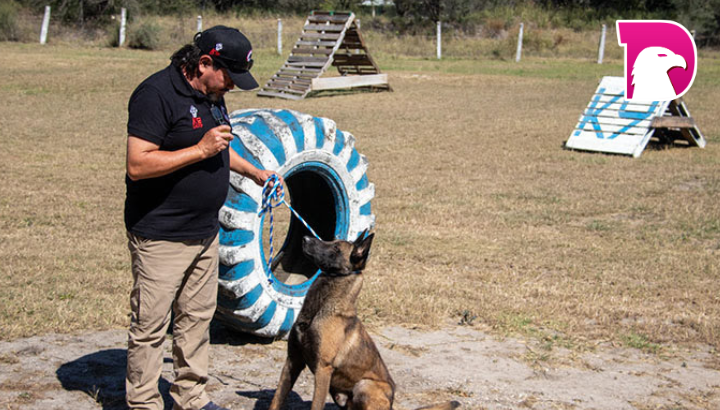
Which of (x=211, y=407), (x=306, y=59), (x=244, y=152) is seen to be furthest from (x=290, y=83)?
(x=211, y=407)

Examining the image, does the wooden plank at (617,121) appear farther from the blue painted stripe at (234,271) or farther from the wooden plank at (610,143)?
the blue painted stripe at (234,271)

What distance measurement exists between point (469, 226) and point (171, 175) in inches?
210

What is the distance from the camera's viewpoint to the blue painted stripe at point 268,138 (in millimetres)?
4812

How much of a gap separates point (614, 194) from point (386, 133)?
18.4ft

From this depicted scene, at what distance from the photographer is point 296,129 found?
5.00 metres

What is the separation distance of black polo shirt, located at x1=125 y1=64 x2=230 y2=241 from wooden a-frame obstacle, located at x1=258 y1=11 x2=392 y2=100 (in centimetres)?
1672

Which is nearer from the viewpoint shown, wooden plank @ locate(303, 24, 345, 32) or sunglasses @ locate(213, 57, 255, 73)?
sunglasses @ locate(213, 57, 255, 73)

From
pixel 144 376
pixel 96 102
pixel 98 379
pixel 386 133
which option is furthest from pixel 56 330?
pixel 96 102

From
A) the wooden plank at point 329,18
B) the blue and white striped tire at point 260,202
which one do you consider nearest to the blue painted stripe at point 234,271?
the blue and white striped tire at point 260,202

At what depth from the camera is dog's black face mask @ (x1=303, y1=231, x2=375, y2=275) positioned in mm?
3764

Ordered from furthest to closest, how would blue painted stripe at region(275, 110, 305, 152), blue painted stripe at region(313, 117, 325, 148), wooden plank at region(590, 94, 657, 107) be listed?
wooden plank at region(590, 94, 657, 107)
blue painted stripe at region(313, 117, 325, 148)
blue painted stripe at region(275, 110, 305, 152)

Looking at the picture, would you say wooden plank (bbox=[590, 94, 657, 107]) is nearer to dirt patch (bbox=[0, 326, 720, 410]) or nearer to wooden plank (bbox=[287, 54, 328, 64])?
dirt patch (bbox=[0, 326, 720, 410])

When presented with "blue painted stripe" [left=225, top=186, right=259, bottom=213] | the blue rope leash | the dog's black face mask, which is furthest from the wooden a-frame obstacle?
the dog's black face mask

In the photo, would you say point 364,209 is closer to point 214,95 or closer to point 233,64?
point 214,95
